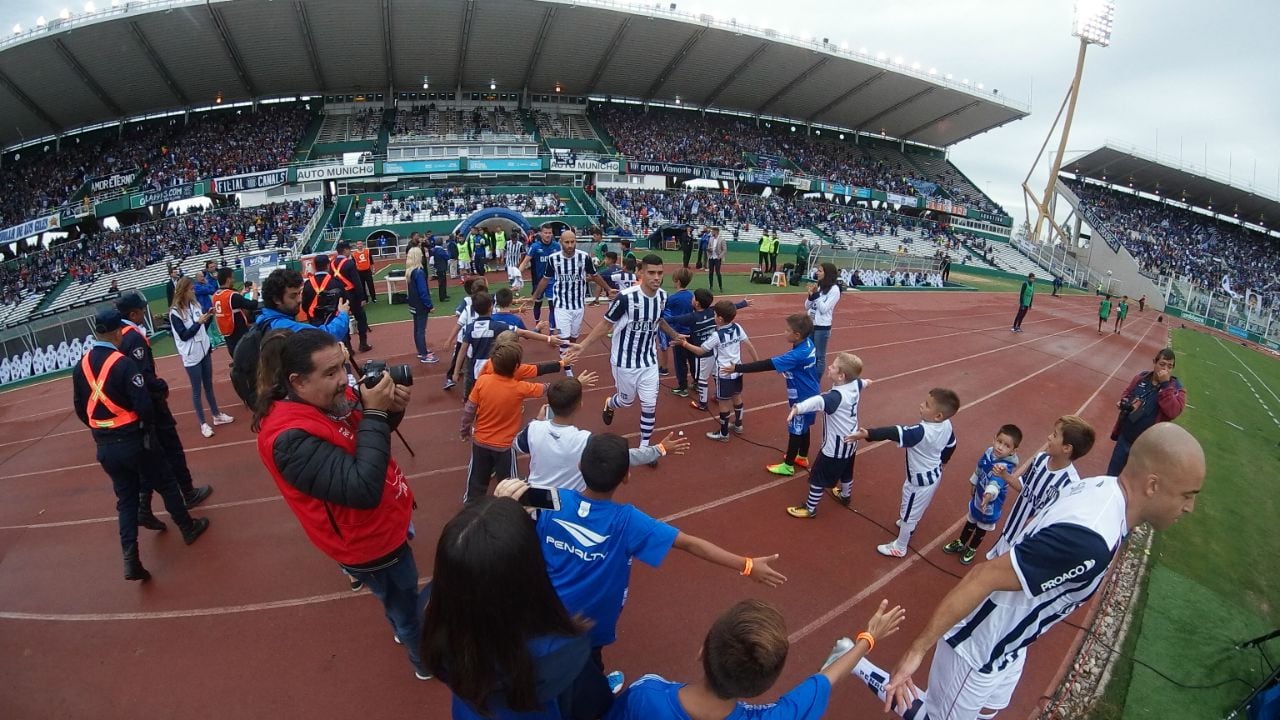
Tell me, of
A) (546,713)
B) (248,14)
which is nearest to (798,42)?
(248,14)

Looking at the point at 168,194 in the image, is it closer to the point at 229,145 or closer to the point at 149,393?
the point at 229,145

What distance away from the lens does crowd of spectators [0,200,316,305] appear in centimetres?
2634

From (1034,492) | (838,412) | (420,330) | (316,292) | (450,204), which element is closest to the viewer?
(1034,492)

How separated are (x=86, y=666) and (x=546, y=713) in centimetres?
431

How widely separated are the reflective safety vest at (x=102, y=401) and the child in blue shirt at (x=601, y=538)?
410cm

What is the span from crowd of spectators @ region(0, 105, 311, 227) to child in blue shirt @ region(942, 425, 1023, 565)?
40712 mm

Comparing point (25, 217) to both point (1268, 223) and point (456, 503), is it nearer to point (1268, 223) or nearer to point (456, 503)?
point (456, 503)

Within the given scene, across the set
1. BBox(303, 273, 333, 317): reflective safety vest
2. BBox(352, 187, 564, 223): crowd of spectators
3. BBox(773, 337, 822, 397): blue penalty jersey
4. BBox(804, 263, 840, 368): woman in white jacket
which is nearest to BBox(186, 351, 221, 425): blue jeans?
BBox(303, 273, 333, 317): reflective safety vest

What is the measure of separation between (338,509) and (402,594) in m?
0.83

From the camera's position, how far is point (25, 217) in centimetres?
3177

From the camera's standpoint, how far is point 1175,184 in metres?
45.8

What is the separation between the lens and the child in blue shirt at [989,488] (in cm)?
465

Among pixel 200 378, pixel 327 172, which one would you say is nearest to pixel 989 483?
pixel 200 378

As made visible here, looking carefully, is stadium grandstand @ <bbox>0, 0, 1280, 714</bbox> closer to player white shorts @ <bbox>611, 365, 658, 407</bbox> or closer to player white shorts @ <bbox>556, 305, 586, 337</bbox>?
player white shorts @ <bbox>556, 305, 586, 337</bbox>
